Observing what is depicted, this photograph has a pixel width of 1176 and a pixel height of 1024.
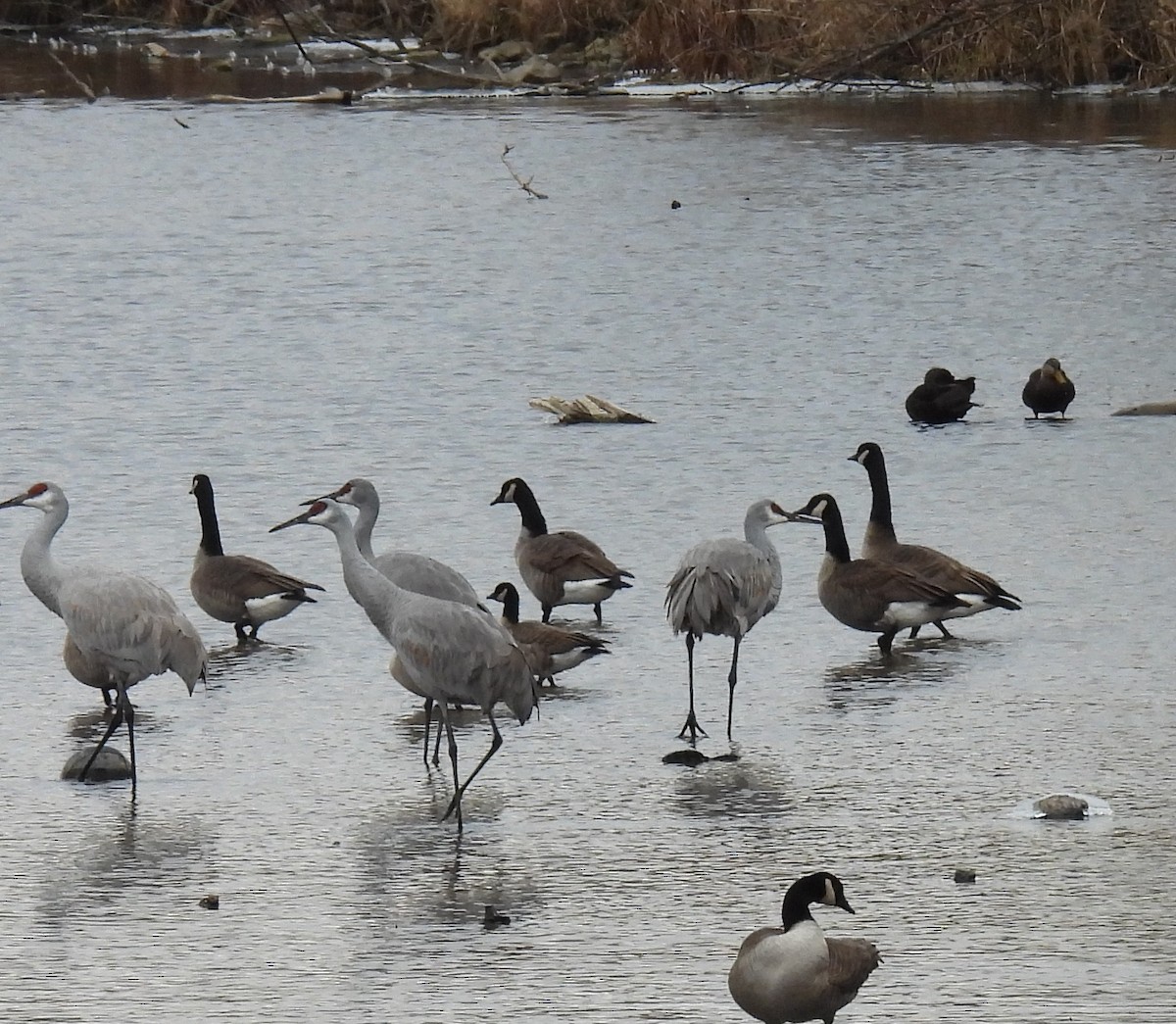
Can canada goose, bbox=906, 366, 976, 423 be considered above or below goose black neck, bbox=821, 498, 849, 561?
below

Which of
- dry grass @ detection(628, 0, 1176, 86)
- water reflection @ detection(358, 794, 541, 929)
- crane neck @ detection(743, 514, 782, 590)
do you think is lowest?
water reflection @ detection(358, 794, 541, 929)

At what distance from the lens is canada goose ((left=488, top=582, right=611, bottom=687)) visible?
905cm

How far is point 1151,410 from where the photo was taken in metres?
14.7

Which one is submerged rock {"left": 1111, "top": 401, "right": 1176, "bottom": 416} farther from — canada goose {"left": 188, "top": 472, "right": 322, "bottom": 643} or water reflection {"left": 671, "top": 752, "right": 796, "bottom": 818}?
water reflection {"left": 671, "top": 752, "right": 796, "bottom": 818}

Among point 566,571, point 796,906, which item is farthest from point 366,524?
point 796,906

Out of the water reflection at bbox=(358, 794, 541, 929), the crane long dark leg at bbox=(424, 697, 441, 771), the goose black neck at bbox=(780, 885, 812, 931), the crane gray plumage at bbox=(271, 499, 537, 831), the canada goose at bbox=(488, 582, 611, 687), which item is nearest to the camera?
the goose black neck at bbox=(780, 885, 812, 931)

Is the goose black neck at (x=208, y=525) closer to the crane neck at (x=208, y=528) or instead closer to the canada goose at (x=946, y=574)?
the crane neck at (x=208, y=528)

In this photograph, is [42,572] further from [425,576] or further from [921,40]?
[921,40]

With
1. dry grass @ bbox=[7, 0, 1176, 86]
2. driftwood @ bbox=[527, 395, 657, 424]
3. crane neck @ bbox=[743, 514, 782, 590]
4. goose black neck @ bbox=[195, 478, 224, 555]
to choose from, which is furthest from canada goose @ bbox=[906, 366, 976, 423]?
dry grass @ bbox=[7, 0, 1176, 86]

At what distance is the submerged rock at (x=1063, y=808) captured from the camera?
7387 mm

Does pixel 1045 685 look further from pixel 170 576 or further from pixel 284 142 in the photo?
pixel 284 142

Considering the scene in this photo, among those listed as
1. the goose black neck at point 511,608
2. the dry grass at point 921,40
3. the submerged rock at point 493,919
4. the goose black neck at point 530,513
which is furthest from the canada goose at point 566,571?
the dry grass at point 921,40

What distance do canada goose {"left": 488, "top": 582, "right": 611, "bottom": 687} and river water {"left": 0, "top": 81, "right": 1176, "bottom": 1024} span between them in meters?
0.15

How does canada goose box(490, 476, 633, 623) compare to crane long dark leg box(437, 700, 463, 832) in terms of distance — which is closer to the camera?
crane long dark leg box(437, 700, 463, 832)
